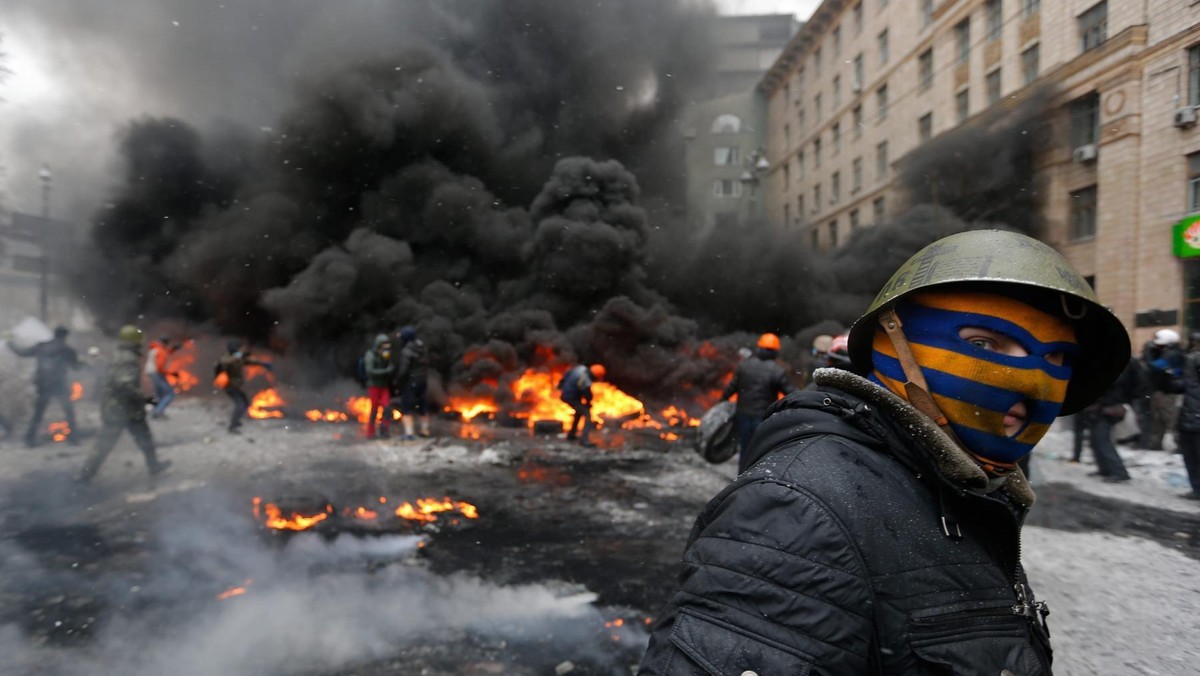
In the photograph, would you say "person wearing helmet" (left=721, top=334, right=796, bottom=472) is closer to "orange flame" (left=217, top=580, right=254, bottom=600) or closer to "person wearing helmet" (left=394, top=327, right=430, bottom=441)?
"orange flame" (left=217, top=580, right=254, bottom=600)

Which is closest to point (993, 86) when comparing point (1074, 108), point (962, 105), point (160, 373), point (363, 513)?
point (962, 105)

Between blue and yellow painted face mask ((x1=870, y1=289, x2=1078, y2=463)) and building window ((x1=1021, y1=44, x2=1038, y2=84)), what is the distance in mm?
11857

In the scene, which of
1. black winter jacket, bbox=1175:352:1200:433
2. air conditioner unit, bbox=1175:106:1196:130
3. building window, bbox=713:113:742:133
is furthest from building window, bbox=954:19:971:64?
building window, bbox=713:113:742:133

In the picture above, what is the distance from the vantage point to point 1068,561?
469 centimetres

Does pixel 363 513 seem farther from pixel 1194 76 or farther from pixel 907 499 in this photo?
pixel 1194 76

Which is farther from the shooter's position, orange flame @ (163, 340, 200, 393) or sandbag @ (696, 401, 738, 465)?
orange flame @ (163, 340, 200, 393)

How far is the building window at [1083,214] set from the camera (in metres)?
8.78

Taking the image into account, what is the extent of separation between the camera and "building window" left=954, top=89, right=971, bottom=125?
1424cm

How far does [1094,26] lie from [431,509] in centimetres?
925

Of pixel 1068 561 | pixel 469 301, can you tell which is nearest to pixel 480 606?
pixel 1068 561

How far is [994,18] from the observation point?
12.0m

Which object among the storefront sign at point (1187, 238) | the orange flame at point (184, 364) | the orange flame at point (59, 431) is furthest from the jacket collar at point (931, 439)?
the orange flame at point (184, 364)

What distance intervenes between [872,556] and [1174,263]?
710 cm

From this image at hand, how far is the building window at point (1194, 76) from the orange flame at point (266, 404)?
15.0 metres
